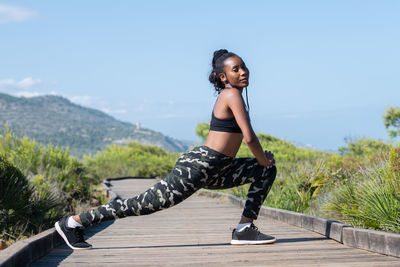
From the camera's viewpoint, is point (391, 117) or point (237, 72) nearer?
point (237, 72)

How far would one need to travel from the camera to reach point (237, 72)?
15.9ft

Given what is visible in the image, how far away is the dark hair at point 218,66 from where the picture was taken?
16.3 ft

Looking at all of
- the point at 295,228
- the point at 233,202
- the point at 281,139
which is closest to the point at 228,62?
the point at 295,228

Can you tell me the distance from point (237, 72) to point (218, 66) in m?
0.23

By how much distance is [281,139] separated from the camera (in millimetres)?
34875

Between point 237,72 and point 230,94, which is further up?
point 237,72

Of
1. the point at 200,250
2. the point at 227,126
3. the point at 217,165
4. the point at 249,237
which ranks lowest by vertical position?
the point at 200,250

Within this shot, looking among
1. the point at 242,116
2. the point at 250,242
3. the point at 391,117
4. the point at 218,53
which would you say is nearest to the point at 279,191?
the point at 250,242

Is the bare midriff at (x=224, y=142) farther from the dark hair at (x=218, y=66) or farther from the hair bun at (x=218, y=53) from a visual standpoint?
the hair bun at (x=218, y=53)

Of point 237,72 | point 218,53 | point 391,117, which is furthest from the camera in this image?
point 391,117

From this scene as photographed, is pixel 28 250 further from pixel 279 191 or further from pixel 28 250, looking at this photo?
pixel 279 191

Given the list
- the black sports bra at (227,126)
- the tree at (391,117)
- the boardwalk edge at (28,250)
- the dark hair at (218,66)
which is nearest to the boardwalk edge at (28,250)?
the boardwalk edge at (28,250)

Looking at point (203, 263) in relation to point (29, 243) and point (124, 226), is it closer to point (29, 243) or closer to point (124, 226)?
point (29, 243)

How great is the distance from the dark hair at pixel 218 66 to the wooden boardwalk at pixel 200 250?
160cm
